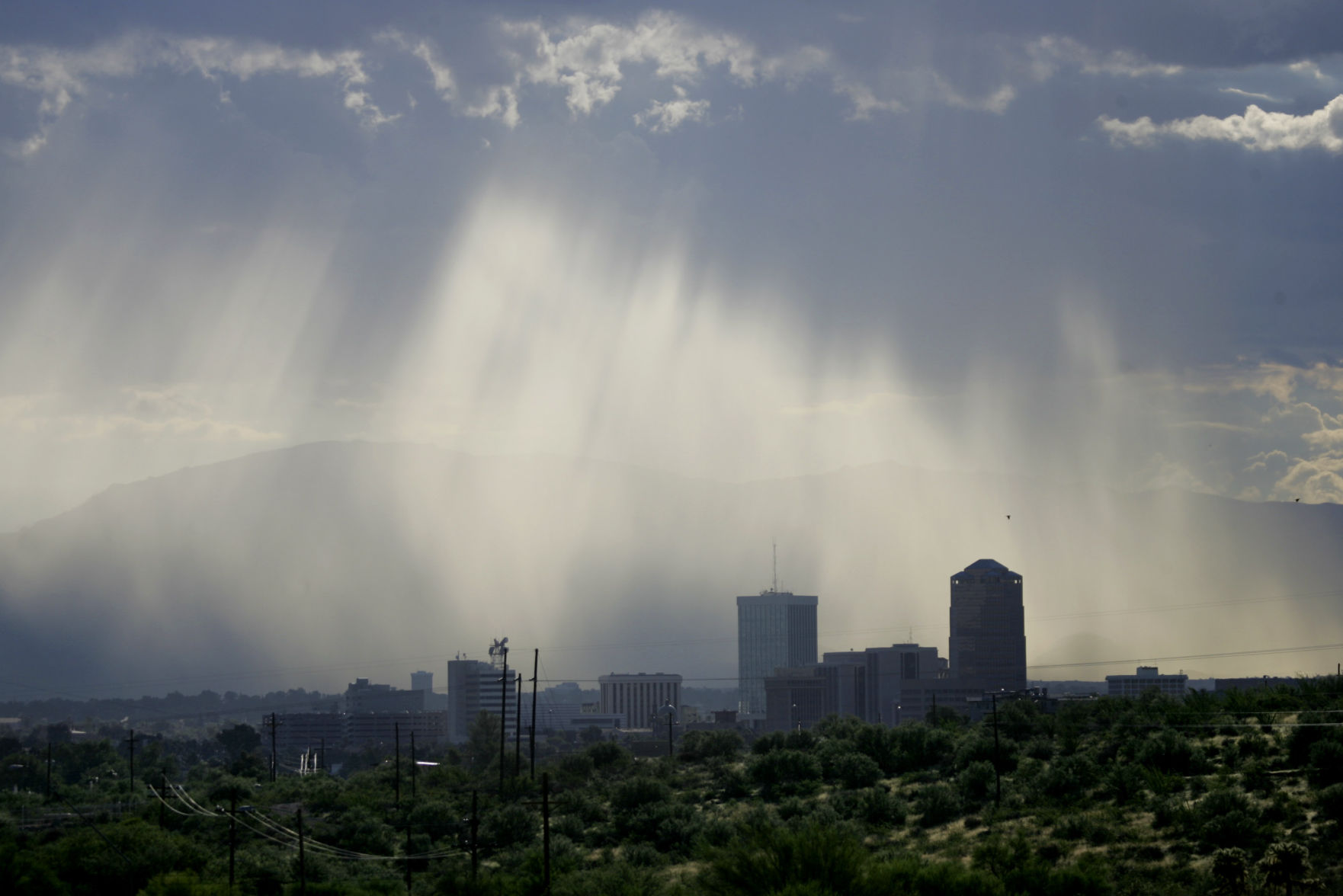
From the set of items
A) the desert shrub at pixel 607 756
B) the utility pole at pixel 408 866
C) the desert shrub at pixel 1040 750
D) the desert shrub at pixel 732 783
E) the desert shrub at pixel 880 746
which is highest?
the desert shrub at pixel 1040 750

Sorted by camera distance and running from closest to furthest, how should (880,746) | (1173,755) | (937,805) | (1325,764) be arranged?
1. (1325,764)
2. (1173,755)
3. (937,805)
4. (880,746)

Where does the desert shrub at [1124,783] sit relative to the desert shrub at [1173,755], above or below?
below

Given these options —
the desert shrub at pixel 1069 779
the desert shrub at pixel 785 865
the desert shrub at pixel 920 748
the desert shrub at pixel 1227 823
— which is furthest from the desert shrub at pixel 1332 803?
the desert shrub at pixel 920 748

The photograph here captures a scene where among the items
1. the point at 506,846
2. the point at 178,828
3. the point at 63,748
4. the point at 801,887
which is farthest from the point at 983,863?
the point at 63,748

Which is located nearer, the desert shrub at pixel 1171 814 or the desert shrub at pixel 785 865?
the desert shrub at pixel 785 865

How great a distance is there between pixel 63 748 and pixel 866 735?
469ft

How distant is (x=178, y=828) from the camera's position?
3337 inches

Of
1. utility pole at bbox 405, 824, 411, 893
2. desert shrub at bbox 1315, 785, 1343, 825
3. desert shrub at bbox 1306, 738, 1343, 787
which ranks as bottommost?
utility pole at bbox 405, 824, 411, 893

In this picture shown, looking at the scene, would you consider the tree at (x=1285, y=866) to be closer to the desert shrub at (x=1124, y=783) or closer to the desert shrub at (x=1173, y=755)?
the desert shrub at (x=1124, y=783)

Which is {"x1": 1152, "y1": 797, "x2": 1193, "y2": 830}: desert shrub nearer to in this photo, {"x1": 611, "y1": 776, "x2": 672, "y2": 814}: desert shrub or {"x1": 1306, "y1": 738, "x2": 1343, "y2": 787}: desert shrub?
{"x1": 1306, "y1": 738, "x2": 1343, "y2": 787}: desert shrub

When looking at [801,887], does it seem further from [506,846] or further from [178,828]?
[178,828]

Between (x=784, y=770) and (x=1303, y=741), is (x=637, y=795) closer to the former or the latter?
(x=784, y=770)

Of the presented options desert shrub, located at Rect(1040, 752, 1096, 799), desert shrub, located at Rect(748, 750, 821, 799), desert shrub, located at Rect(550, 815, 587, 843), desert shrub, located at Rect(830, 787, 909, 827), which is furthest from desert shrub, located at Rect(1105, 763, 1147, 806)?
desert shrub, located at Rect(550, 815, 587, 843)

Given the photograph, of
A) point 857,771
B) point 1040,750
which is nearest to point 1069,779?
point 1040,750
